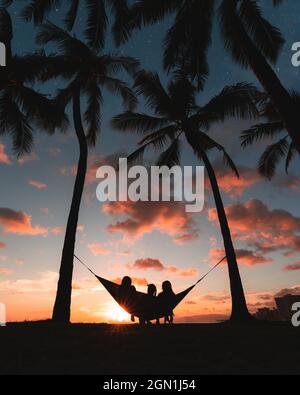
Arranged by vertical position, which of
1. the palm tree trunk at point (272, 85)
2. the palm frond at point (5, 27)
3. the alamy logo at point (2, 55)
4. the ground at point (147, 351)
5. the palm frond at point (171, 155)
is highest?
the palm frond at point (5, 27)

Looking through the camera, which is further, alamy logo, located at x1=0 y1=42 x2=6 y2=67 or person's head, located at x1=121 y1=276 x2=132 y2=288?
alamy logo, located at x1=0 y1=42 x2=6 y2=67

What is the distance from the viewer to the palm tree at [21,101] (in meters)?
14.4

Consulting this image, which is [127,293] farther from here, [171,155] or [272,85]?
[171,155]

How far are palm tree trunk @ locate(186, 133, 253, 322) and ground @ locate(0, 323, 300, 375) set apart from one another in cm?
398

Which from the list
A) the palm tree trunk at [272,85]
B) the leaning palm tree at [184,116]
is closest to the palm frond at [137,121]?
the leaning palm tree at [184,116]

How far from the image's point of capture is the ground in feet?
22.4

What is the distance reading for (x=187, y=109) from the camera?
17156mm

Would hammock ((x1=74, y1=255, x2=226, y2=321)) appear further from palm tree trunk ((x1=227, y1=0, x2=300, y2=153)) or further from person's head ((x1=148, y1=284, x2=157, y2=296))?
palm tree trunk ((x1=227, y1=0, x2=300, y2=153))

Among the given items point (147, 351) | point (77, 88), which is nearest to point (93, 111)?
point (77, 88)

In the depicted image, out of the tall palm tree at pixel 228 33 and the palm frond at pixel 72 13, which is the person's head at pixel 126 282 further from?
the palm frond at pixel 72 13

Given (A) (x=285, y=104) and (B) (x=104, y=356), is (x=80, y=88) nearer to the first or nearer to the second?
(A) (x=285, y=104)

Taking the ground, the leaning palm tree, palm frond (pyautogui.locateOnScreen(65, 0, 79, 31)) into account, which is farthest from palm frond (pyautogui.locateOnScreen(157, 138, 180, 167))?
the ground

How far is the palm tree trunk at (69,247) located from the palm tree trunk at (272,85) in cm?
596

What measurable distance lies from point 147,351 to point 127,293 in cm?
318
